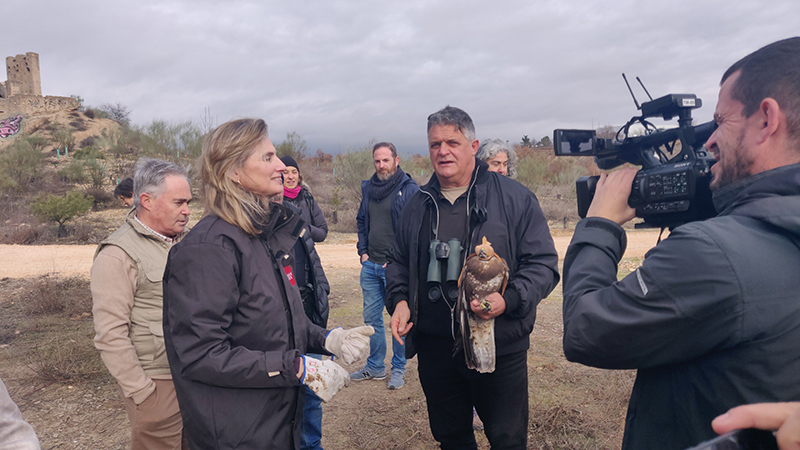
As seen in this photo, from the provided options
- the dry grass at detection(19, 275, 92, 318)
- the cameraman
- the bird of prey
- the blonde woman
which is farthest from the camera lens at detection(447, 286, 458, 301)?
the dry grass at detection(19, 275, 92, 318)

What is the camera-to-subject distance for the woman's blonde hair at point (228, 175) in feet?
6.28

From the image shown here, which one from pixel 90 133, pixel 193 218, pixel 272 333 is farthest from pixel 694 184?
pixel 90 133

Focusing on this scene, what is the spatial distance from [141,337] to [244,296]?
93 centimetres

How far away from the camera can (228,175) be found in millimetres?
1975

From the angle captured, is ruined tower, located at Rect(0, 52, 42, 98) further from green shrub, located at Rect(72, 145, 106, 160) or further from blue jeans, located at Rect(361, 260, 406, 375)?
blue jeans, located at Rect(361, 260, 406, 375)

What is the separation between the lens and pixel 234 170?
1.99 metres

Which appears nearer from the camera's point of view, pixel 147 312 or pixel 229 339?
pixel 229 339

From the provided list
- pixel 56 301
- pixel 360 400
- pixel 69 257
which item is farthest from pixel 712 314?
pixel 69 257

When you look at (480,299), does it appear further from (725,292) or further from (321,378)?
(725,292)

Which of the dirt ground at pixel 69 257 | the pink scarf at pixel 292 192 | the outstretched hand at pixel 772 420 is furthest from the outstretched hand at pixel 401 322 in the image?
the dirt ground at pixel 69 257

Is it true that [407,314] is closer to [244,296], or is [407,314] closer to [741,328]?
[244,296]

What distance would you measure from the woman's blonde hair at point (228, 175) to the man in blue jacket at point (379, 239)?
2.58m

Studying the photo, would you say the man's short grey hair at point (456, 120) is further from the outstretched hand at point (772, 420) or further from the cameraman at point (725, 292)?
the outstretched hand at point (772, 420)

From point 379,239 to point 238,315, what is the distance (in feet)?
9.31
